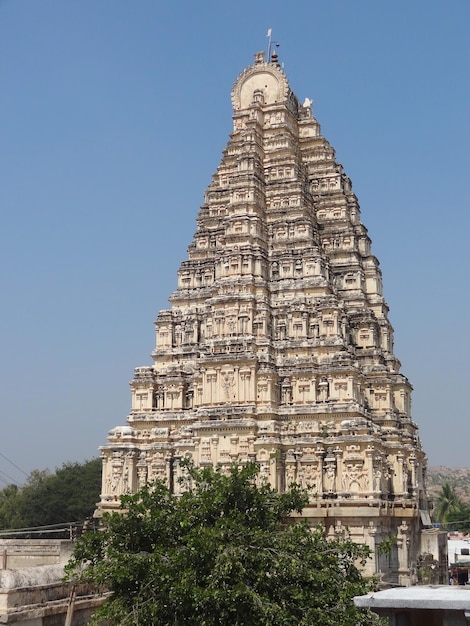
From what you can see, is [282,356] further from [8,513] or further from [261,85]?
[8,513]

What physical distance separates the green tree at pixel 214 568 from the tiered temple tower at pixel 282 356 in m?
15.1

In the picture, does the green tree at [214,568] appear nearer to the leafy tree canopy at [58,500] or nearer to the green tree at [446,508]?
the leafy tree canopy at [58,500]

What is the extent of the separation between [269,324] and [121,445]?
1042cm

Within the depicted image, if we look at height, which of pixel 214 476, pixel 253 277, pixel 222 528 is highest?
pixel 253 277

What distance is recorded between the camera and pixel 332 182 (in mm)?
50594

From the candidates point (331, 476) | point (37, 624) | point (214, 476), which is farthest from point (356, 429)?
point (37, 624)

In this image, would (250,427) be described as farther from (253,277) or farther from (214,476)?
(214,476)

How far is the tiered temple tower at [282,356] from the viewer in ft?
128

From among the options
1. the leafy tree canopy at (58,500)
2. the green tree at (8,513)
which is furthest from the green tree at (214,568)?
the green tree at (8,513)

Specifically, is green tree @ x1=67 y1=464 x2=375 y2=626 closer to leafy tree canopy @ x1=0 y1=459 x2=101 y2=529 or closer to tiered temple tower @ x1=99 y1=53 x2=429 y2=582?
tiered temple tower @ x1=99 y1=53 x2=429 y2=582

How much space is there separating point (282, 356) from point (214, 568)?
2374 centimetres

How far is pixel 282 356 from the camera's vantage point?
139ft

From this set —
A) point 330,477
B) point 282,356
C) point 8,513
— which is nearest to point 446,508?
point 8,513

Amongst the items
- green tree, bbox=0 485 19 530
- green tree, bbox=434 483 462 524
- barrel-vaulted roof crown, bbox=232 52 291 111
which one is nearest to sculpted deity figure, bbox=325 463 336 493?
barrel-vaulted roof crown, bbox=232 52 291 111
